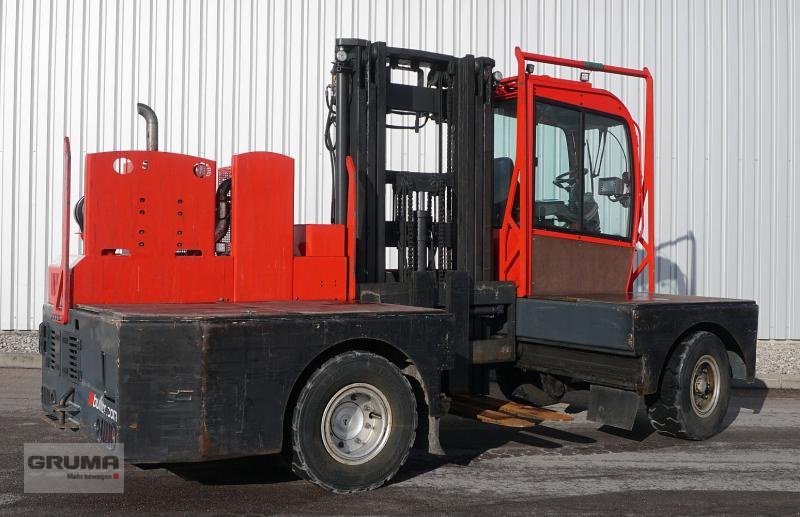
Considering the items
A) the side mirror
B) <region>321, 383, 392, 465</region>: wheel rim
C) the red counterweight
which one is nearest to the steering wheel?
the side mirror

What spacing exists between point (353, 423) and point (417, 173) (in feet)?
8.34

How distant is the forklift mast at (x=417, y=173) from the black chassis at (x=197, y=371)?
5.08 ft

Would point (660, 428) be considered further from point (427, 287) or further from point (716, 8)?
point (716, 8)

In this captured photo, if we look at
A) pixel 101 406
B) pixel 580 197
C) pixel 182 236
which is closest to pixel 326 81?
pixel 580 197

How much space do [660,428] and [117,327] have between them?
15.3 feet

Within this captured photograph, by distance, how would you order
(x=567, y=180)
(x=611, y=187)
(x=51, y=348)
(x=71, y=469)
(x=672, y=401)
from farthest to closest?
(x=611, y=187)
(x=567, y=180)
(x=672, y=401)
(x=51, y=348)
(x=71, y=469)

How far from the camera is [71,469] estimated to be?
598 cm

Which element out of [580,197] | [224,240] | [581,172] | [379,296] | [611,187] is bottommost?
[379,296]

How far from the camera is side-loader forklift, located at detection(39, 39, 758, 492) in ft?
16.2

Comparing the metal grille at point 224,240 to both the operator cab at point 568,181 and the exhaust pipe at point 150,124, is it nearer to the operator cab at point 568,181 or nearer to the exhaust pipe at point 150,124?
the exhaust pipe at point 150,124

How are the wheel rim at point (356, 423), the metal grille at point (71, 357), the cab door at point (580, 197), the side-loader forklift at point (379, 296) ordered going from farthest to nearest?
the cab door at point (580, 197)
the metal grille at point (71, 357)
the wheel rim at point (356, 423)
the side-loader forklift at point (379, 296)

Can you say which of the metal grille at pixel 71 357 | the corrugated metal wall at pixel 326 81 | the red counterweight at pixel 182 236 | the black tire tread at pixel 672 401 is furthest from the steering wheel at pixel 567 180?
the corrugated metal wall at pixel 326 81

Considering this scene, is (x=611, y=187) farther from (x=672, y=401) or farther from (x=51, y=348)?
(x=51, y=348)

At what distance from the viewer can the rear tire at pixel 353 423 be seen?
5.20 meters
